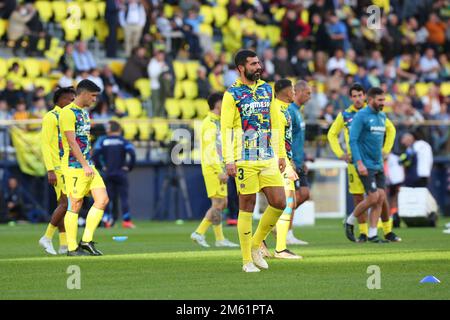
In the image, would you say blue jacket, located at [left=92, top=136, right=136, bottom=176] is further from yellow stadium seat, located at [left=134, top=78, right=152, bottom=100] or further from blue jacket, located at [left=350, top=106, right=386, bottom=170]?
blue jacket, located at [left=350, top=106, right=386, bottom=170]

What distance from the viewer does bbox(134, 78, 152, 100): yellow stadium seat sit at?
32.0m

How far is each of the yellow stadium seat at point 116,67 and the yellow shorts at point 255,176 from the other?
1871 centimetres

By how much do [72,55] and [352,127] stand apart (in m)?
13.0

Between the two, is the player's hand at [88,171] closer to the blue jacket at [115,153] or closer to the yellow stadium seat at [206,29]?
the blue jacket at [115,153]

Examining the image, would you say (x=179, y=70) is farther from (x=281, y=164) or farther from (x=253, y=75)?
(x=253, y=75)

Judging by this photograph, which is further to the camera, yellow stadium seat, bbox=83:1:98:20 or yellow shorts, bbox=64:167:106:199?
yellow stadium seat, bbox=83:1:98:20

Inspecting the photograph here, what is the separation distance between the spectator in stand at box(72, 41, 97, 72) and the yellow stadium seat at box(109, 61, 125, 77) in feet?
3.87

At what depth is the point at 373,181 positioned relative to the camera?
766 inches

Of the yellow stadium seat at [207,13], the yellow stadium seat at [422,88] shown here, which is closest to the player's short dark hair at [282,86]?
the yellow stadium seat at [207,13]

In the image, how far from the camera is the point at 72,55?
101 ft

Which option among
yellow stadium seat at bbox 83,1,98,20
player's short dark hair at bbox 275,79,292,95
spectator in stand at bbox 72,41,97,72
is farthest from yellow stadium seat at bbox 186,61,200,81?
player's short dark hair at bbox 275,79,292,95

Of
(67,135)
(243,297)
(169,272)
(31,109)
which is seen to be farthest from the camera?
(31,109)
